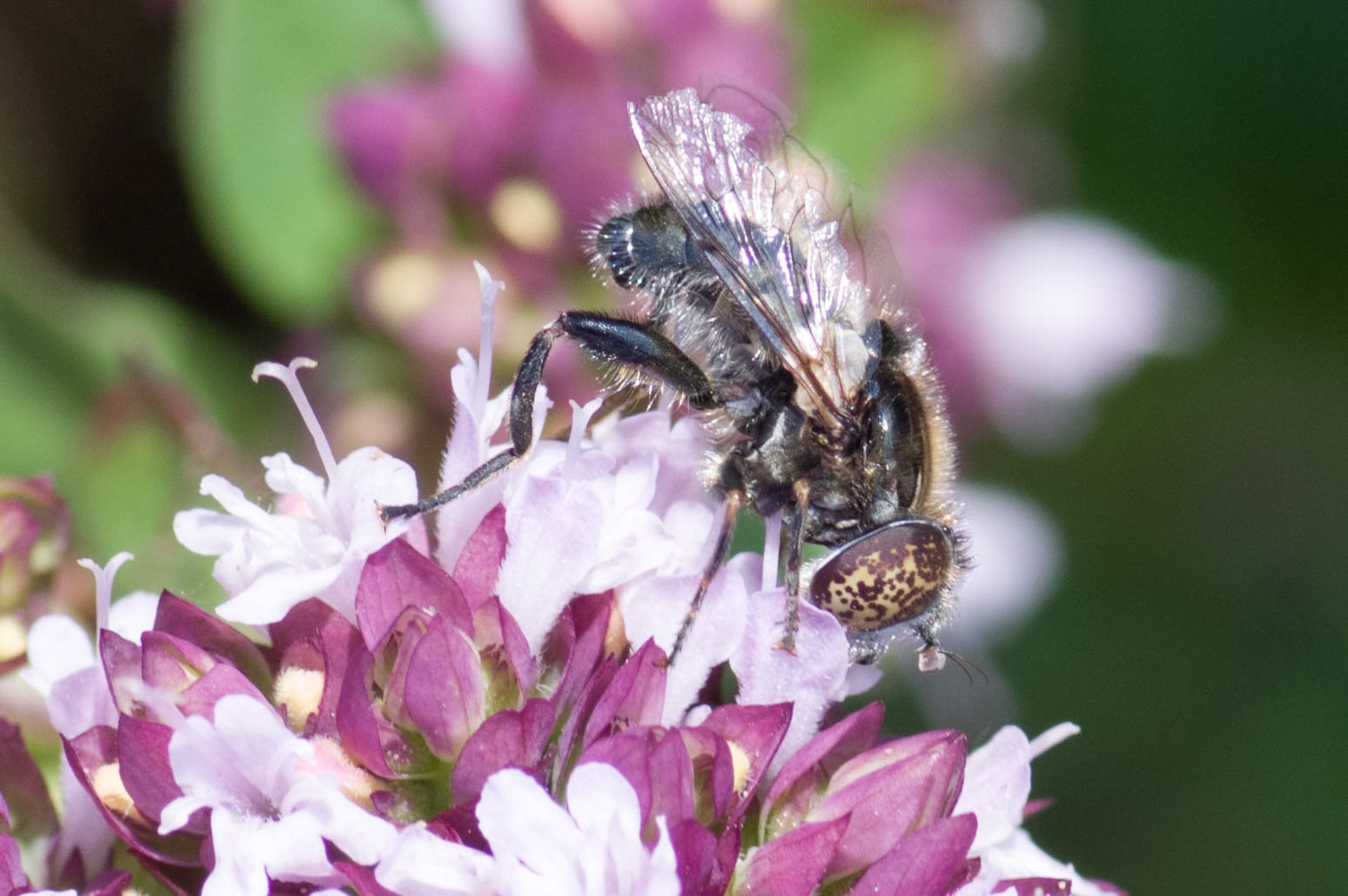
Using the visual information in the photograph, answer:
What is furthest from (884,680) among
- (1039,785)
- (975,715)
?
(1039,785)

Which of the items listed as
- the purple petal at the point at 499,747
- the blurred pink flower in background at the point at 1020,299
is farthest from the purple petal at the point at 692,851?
the blurred pink flower in background at the point at 1020,299

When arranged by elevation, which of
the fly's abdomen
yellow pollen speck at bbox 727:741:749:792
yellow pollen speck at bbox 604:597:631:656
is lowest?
yellow pollen speck at bbox 727:741:749:792

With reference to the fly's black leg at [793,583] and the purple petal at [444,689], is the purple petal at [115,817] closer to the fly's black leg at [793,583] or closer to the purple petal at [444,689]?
the purple petal at [444,689]

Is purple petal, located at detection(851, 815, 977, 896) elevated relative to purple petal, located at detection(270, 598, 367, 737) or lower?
lower

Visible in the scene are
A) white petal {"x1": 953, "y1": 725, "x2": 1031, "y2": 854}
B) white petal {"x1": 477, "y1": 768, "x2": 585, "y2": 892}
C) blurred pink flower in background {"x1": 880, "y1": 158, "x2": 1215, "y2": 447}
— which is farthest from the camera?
blurred pink flower in background {"x1": 880, "y1": 158, "x2": 1215, "y2": 447}

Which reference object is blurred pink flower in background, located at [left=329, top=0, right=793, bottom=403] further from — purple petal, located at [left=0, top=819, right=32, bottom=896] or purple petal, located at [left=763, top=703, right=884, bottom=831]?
purple petal, located at [left=0, top=819, right=32, bottom=896]

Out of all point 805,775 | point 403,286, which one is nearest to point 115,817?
point 805,775

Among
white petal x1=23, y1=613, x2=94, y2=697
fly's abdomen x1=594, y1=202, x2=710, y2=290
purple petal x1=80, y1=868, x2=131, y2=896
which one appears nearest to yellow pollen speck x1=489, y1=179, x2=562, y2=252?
fly's abdomen x1=594, y1=202, x2=710, y2=290
